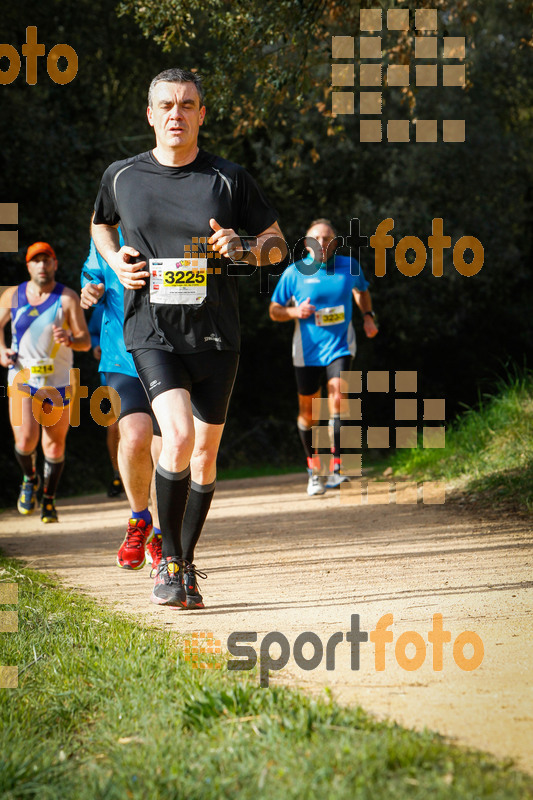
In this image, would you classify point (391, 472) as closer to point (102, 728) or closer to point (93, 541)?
point (93, 541)

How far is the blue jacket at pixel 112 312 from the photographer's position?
5445 millimetres

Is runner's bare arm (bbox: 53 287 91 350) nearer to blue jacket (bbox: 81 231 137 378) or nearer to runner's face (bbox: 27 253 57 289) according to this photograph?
runner's face (bbox: 27 253 57 289)

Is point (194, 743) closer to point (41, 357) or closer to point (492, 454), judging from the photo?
point (41, 357)

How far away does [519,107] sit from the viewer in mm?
22578

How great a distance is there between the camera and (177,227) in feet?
14.4

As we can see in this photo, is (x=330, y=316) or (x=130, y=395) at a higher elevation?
(x=330, y=316)

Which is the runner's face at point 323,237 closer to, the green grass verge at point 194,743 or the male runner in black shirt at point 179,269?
the male runner in black shirt at point 179,269

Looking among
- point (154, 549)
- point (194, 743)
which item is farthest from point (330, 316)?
point (194, 743)

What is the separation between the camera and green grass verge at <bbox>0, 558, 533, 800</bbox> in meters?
2.24

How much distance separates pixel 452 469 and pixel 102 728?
6599mm

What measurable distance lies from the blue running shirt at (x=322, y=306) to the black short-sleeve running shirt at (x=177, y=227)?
4.70 m

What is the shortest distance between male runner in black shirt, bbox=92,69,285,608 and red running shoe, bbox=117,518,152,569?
0.76 meters

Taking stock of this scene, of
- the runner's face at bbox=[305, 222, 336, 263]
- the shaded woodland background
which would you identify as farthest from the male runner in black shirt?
the shaded woodland background

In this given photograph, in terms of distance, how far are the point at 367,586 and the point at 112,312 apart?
2.12m
